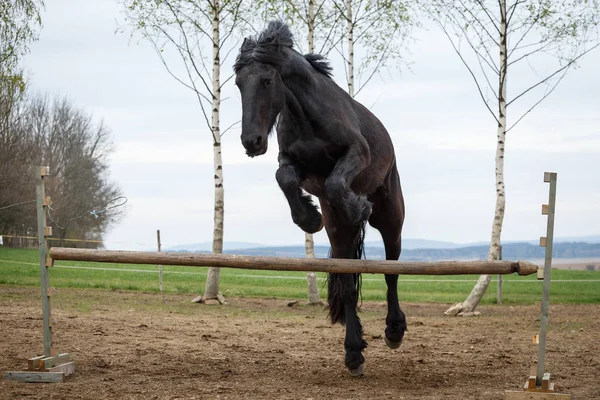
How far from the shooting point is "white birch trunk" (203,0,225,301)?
13.4 meters

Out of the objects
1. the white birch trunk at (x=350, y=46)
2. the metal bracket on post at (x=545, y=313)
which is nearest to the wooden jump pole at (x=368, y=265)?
the metal bracket on post at (x=545, y=313)

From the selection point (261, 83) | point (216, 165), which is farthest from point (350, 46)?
point (261, 83)

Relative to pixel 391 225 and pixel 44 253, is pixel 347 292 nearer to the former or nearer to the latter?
pixel 391 225

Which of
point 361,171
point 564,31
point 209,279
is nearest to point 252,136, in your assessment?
point 361,171

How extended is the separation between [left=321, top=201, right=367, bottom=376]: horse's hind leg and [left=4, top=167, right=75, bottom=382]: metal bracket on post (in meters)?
2.27

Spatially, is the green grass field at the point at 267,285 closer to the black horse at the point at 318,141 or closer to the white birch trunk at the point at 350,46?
the white birch trunk at the point at 350,46

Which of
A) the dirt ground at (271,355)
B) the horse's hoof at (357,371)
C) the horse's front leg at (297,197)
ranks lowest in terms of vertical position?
the dirt ground at (271,355)

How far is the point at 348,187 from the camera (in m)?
4.96

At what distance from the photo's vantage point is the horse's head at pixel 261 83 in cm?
456

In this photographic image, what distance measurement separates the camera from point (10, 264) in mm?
20531

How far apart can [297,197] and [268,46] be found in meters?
1.10

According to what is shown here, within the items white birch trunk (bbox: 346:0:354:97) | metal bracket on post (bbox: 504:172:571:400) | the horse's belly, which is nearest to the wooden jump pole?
metal bracket on post (bbox: 504:172:571:400)

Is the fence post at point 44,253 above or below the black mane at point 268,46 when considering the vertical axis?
below

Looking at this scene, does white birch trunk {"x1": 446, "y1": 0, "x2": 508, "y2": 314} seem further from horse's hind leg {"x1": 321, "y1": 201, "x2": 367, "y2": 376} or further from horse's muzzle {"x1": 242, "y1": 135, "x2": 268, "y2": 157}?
horse's muzzle {"x1": 242, "y1": 135, "x2": 268, "y2": 157}
